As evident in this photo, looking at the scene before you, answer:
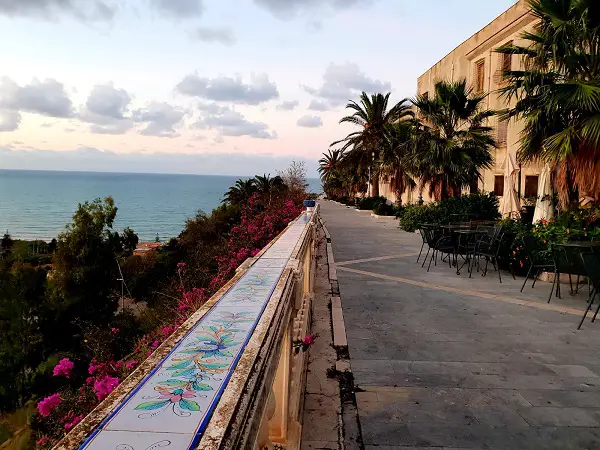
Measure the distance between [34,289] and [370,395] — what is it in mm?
27372

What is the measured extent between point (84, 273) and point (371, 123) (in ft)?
68.2

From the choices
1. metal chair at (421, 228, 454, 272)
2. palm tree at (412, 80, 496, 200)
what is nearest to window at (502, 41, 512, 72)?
palm tree at (412, 80, 496, 200)

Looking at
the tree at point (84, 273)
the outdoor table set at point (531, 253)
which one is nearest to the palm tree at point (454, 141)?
the outdoor table set at point (531, 253)

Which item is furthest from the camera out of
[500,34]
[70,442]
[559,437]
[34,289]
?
[34,289]

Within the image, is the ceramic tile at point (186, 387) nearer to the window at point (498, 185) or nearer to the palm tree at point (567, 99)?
the palm tree at point (567, 99)

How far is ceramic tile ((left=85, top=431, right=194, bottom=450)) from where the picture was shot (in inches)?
43.4

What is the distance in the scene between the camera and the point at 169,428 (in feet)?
3.91

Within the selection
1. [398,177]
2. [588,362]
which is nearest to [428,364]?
[588,362]

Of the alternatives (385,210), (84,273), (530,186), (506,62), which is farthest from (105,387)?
(84,273)

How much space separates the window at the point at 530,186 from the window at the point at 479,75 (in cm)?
661

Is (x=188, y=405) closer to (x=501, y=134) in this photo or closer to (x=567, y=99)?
(x=567, y=99)

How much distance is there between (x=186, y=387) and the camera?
4.69 ft

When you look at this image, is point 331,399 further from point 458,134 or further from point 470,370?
point 458,134

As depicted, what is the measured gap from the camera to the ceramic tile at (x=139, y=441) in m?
1.10
